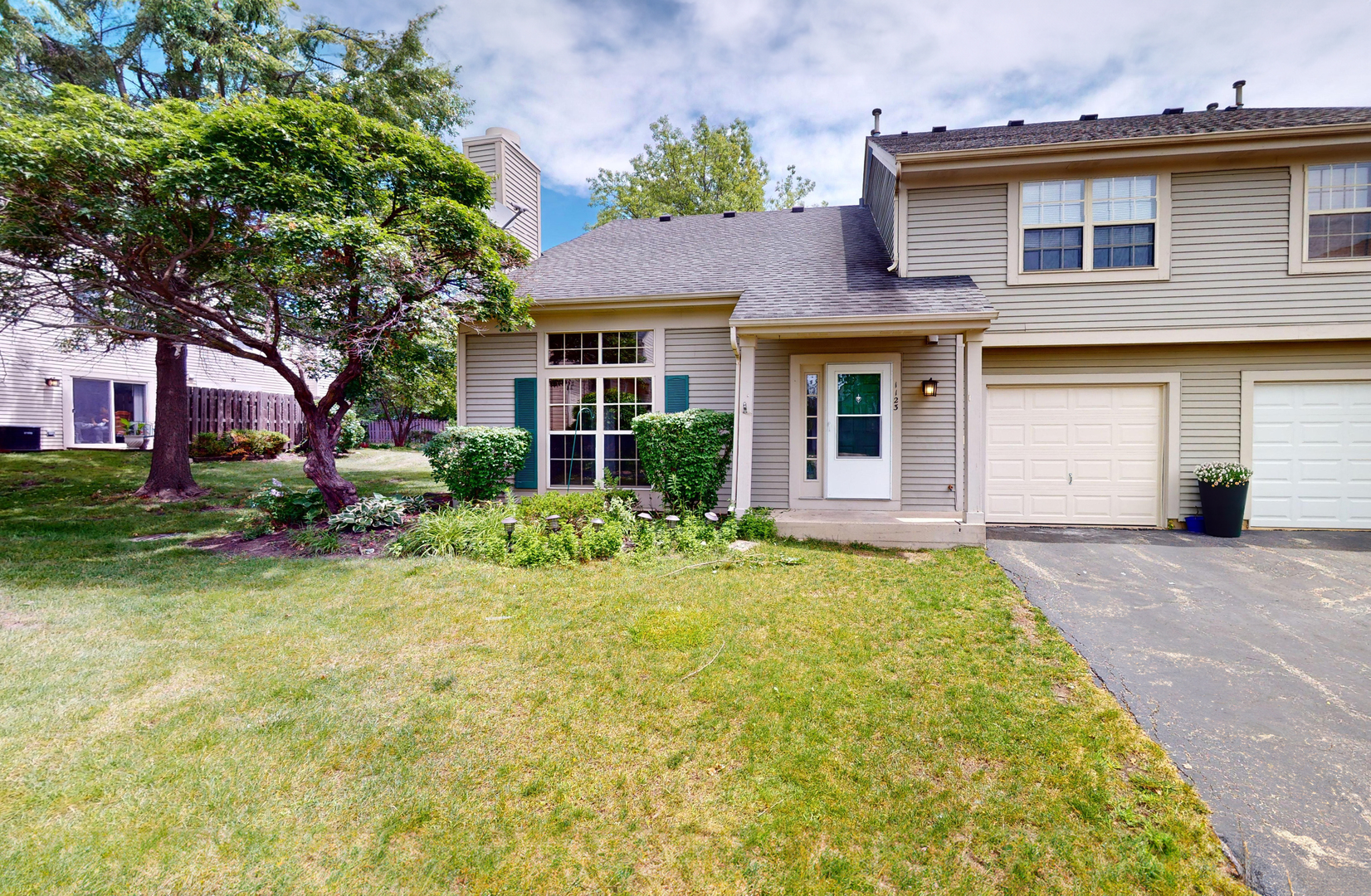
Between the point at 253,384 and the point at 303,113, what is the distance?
14.9 m

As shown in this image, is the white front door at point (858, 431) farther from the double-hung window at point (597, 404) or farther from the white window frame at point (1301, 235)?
the white window frame at point (1301, 235)

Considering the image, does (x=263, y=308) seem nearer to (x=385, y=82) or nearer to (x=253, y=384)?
(x=385, y=82)

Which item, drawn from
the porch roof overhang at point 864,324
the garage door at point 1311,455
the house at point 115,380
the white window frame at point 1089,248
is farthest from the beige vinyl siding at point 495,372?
the garage door at point 1311,455

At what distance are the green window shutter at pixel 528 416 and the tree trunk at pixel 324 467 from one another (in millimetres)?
2259

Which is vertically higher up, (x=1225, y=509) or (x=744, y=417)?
(x=744, y=417)

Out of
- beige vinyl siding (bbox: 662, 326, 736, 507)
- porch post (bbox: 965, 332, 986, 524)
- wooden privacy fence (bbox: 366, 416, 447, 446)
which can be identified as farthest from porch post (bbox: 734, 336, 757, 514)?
wooden privacy fence (bbox: 366, 416, 447, 446)

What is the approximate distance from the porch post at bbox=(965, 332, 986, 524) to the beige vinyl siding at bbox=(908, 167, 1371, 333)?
4.68 ft

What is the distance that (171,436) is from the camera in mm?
9445

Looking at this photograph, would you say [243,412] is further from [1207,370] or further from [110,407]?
[1207,370]

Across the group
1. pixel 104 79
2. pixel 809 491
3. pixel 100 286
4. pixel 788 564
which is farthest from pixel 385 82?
pixel 788 564

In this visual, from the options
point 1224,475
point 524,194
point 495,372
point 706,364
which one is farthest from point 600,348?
point 1224,475

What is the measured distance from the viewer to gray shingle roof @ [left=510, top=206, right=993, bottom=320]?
6617 mm

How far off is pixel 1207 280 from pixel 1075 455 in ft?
8.81

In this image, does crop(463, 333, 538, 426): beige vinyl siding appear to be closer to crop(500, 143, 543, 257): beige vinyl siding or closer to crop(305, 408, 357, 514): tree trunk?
crop(305, 408, 357, 514): tree trunk
